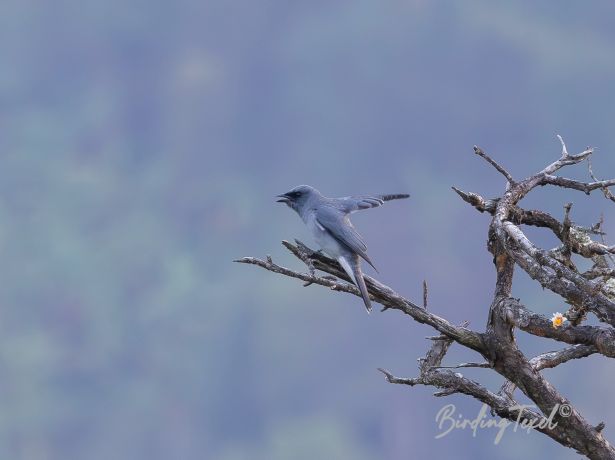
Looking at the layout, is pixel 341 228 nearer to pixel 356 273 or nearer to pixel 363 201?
pixel 363 201

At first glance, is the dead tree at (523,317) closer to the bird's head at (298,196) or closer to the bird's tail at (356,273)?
the bird's tail at (356,273)

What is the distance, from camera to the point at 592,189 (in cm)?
1457

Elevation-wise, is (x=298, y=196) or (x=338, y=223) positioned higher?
Answer: (x=298, y=196)

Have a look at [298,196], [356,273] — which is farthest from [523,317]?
[298,196]

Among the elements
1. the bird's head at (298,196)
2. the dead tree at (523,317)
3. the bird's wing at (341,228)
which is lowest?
the dead tree at (523,317)

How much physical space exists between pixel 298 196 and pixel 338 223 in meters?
1.63

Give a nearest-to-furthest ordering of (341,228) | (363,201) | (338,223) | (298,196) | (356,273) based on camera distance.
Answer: (356,273) < (341,228) < (338,223) < (363,201) < (298,196)

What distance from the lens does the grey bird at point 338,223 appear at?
13.5 metres

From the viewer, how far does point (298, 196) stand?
1555 centimetres

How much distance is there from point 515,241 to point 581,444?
3.27 metres

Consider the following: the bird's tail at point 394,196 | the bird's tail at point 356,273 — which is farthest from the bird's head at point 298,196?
the bird's tail at point 356,273

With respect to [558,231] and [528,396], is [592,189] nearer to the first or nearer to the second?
[558,231]

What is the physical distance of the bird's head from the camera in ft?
50.2

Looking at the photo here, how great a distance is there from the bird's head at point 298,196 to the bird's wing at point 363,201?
72 cm
